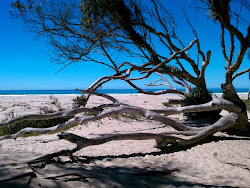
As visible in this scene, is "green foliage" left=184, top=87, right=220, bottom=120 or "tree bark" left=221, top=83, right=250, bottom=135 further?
"green foliage" left=184, top=87, right=220, bottom=120

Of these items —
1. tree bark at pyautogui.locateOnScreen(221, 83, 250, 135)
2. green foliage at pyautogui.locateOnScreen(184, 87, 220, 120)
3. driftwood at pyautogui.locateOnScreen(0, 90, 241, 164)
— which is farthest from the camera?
green foliage at pyautogui.locateOnScreen(184, 87, 220, 120)

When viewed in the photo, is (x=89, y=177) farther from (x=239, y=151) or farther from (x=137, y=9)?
(x=137, y=9)

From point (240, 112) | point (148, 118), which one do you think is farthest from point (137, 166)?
point (240, 112)

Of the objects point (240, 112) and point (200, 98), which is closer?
point (240, 112)

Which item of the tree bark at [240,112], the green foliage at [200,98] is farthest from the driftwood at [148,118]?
the green foliage at [200,98]

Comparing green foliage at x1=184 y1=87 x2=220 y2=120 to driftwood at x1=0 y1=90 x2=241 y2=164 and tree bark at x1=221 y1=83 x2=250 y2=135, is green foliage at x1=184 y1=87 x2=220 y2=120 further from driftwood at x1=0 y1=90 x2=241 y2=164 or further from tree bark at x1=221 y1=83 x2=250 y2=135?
driftwood at x1=0 y1=90 x2=241 y2=164

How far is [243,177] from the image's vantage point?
12.1 ft

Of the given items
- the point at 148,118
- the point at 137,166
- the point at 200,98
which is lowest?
the point at 137,166

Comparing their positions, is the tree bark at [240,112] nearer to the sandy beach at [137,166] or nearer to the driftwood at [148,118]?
the driftwood at [148,118]

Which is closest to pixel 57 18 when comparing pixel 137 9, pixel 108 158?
pixel 137 9

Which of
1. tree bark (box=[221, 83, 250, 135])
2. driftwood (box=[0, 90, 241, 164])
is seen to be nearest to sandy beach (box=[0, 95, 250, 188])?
driftwood (box=[0, 90, 241, 164])

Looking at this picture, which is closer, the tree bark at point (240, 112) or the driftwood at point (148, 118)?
the driftwood at point (148, 118)

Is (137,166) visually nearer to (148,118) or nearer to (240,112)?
(148,118)

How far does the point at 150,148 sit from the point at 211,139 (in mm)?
1783
